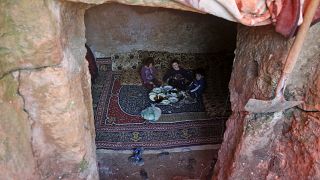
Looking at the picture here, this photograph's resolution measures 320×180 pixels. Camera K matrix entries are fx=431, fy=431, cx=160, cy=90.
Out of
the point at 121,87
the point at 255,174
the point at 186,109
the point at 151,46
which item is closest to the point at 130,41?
the point at 151,46

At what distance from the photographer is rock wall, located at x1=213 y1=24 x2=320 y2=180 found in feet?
6.57

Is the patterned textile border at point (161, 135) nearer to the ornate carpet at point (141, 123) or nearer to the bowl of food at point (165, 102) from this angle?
the ornate carpet at point (141, 123)

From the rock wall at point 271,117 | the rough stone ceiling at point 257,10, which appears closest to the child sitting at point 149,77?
the rock wall at point 271,117

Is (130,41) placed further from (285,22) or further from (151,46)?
(285,22)

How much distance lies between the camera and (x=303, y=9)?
1.67 meters

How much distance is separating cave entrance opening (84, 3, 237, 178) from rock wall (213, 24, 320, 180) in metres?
1.11

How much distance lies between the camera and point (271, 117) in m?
2.19

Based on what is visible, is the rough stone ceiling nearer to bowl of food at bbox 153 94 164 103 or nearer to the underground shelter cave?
the underground shelter cave

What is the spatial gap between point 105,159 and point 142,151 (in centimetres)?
31

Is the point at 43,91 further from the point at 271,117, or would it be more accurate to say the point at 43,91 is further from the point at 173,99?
the point at 173,99

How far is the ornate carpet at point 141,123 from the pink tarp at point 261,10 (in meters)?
2.02

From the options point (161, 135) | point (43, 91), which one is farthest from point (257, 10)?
point (161, 135)

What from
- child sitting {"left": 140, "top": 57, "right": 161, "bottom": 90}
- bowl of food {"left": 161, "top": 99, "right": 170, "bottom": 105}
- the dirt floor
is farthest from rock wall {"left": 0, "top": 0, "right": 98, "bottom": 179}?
child sitting {"left": 140, "top": 57, "right": 161, "bottom": 90}

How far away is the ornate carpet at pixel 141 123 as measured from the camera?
11.9 ft
